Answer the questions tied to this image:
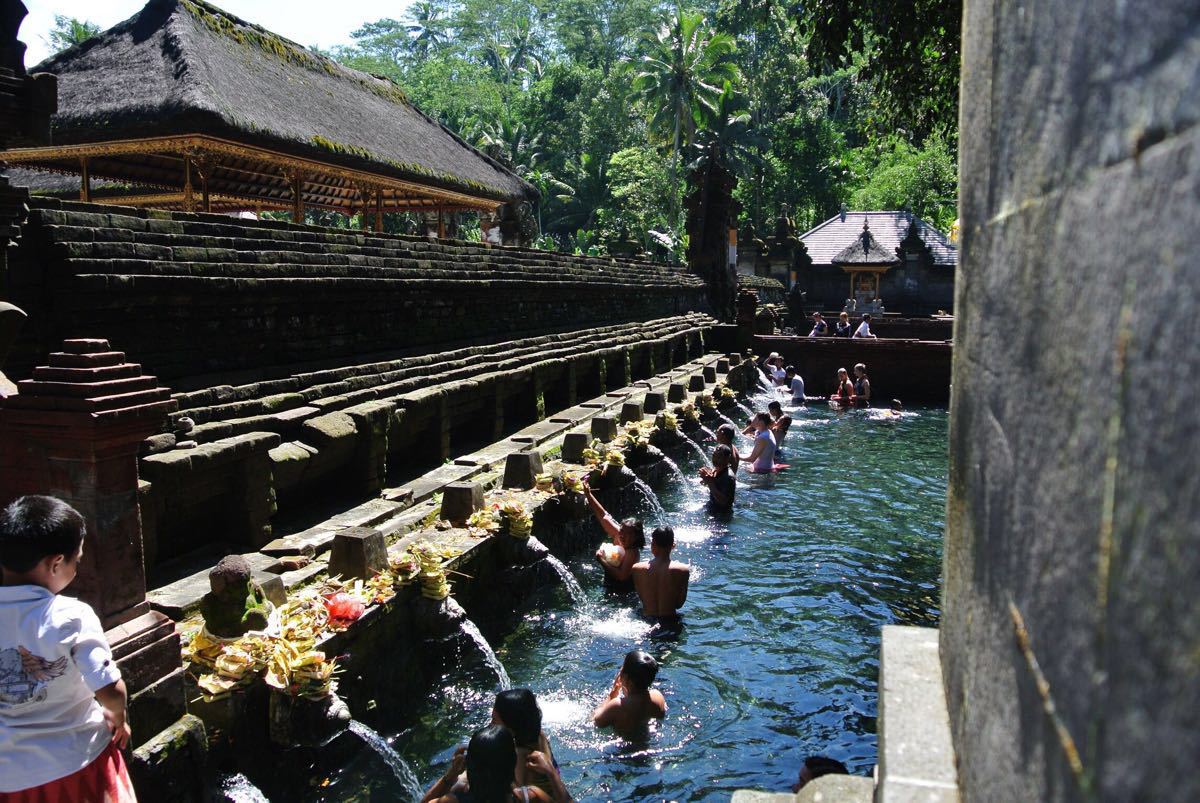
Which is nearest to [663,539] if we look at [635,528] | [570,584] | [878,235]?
[635,528]

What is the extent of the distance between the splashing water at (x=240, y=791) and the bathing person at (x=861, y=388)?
19494 millimetres

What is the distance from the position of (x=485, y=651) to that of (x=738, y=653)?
241 cm

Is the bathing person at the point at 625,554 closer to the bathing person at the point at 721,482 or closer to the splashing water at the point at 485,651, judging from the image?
the splashing water at the point at 485,651

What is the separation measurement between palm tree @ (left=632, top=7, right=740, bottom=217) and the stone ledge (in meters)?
39.9

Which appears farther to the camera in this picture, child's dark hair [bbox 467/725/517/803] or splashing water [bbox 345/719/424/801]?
splashing water [bbox 345/719/424/801]

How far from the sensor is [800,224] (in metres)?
47.5

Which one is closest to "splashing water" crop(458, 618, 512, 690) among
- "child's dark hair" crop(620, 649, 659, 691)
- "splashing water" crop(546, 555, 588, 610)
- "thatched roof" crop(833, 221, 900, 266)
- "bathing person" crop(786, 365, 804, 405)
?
"child's dark hair" crop(620, 649, 659, 691)

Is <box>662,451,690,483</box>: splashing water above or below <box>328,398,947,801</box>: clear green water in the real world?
above

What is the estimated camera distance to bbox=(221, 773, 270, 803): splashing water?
4.67 metres

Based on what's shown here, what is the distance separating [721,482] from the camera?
12.1 m

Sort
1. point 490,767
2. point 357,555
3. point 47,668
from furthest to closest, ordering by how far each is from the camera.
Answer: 1. point 357,555
2. point 490,767
3. point 47,668

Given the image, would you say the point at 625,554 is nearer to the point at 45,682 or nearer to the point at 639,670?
the point at 639,670

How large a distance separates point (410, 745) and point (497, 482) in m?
3.78

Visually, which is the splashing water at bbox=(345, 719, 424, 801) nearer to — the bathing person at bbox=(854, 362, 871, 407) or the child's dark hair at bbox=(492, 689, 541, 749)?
the child's dark hair at bbox=(492, 689, 541, 749)
